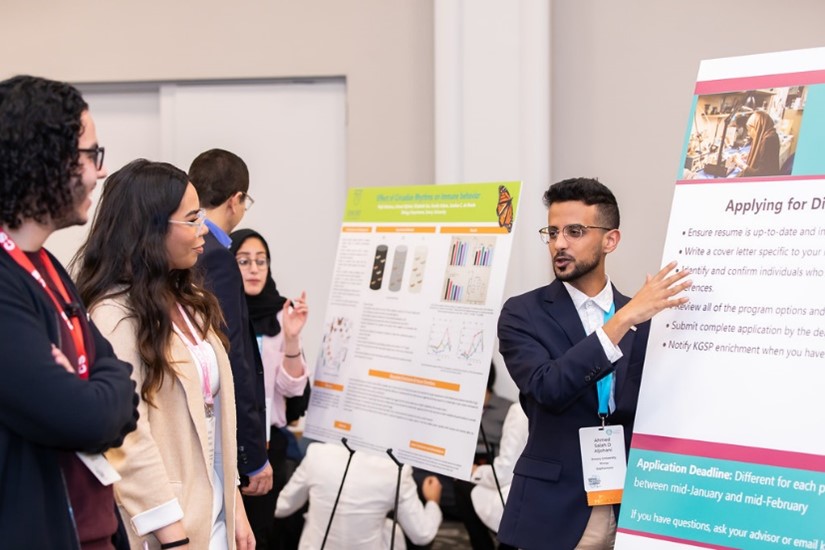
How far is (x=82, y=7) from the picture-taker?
203 inches

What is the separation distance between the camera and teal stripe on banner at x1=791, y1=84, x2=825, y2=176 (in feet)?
6.55

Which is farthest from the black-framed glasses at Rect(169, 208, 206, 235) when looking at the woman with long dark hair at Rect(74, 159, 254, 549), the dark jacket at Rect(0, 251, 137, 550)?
the dark jacket at Rect(0, 251, 137, 550)

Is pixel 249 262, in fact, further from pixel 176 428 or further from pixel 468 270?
pixel 176 428

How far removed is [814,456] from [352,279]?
200 centimetres

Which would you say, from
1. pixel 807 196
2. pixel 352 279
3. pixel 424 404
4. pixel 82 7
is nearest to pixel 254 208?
pixel 82 7

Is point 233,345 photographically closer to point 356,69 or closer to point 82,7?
point 356,69

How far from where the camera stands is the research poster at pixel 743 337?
1.94 m

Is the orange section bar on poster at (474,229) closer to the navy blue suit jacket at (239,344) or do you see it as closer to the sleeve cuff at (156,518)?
the navy blue suit jacket at (239,344)

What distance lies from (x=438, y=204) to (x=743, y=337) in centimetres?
152

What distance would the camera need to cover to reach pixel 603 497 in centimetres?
233

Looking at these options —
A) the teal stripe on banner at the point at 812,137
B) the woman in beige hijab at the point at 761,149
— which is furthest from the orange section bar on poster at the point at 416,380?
the teal stripe on banner at the point at 812,137

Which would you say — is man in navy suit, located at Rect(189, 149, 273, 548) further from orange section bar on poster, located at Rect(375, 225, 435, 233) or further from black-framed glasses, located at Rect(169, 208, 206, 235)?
orange section bar on poster, located at Rect(375, 225, 435, 233)

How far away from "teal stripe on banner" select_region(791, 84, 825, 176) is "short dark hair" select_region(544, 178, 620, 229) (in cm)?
58

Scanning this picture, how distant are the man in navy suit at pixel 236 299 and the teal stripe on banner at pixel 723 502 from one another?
1093 mm
